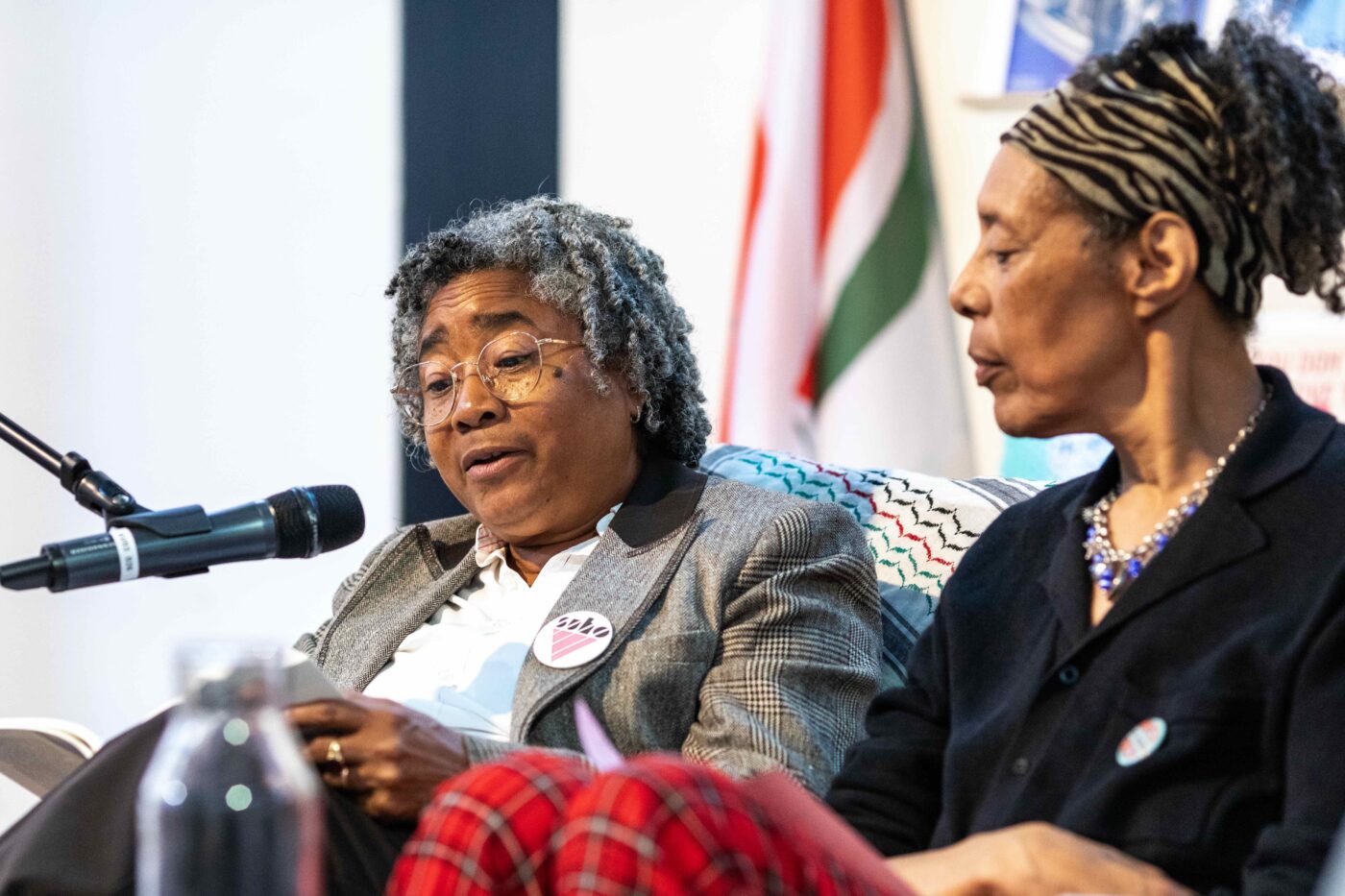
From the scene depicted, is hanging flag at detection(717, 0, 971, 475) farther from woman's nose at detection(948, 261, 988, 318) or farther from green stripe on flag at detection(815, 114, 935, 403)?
woman's nose at detection(948, 261, 988, 318)

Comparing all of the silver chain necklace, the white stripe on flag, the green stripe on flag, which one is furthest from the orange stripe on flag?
the silver chain necklace

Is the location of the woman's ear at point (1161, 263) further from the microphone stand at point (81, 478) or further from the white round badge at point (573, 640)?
the microphone stand at point (81, 478)

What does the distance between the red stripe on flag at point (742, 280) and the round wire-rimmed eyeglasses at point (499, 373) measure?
1.23m

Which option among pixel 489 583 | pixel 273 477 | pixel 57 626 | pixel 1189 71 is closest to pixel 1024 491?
pixel 489 583

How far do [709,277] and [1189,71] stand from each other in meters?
2.49

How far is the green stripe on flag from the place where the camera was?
3.80 metres

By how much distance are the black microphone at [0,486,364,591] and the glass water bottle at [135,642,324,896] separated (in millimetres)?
568

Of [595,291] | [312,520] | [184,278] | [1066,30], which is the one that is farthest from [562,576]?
[184,278]

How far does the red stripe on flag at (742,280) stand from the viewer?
3883mm

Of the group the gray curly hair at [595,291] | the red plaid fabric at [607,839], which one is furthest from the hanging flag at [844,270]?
the red plaid fabric at [607,839]

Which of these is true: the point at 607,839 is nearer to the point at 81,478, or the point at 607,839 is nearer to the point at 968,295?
the point at 968,295

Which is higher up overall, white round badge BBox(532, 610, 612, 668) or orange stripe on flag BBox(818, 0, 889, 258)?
orange stripe on flag BBox(818, 0, 889, 258)

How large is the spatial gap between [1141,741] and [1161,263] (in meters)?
0.49

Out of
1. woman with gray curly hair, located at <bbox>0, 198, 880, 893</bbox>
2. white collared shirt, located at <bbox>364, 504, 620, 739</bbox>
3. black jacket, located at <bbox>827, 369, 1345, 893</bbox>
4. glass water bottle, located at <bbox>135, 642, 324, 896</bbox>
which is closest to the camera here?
glass water bottle, located at <bbox>135, 642, 324, 896</bbox>
